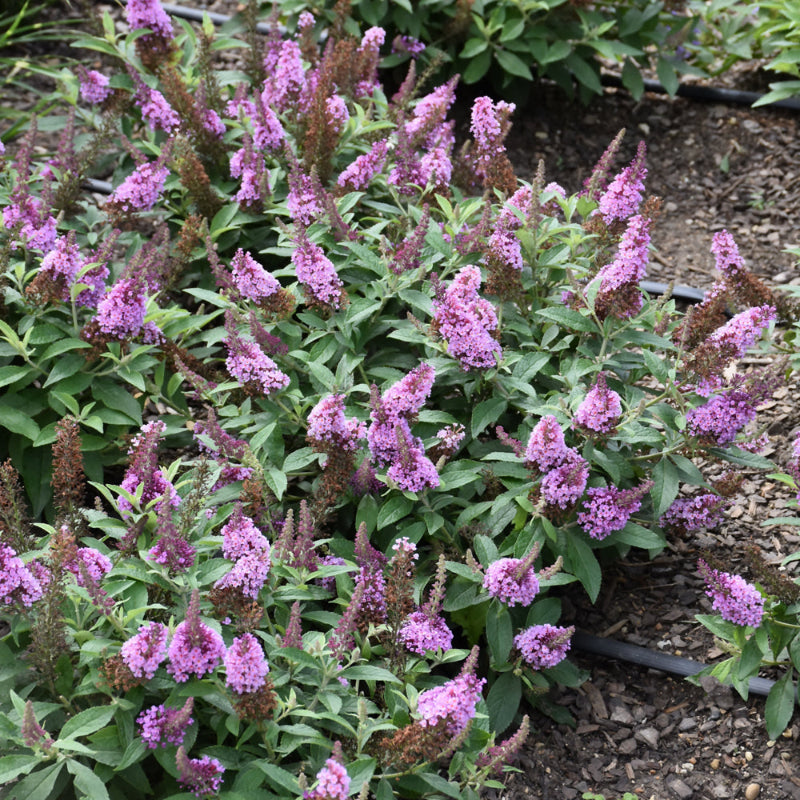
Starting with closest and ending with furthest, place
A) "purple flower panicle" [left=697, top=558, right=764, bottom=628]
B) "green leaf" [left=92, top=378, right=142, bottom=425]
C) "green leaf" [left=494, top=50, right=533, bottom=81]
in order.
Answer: "purple flower panicle" [left=697, top=558, right=764, bottom=628]
"green leaf" [left=92, top=378, right=142, bottom=425]
"green leaf" [left=494, top=50, right=533, bottom=81]

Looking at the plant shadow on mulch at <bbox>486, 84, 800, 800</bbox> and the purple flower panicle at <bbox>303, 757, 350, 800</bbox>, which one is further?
the plant shadow on mulch at <bbox>486, 84, 800, 800</bbox>

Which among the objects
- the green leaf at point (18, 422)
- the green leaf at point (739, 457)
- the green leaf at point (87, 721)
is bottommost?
the green leaf at point (87, 721)

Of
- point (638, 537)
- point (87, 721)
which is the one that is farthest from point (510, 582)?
point (87, 721)

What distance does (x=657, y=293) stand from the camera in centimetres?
488

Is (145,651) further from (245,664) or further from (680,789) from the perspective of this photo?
(680,789)

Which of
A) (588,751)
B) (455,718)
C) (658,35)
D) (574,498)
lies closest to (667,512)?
(574,498)

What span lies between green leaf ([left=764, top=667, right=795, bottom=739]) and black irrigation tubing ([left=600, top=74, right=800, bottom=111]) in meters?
3.77

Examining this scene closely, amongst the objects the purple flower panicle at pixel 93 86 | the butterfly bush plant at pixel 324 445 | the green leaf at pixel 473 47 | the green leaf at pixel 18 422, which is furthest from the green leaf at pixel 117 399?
the green leaf at pixel 473 47

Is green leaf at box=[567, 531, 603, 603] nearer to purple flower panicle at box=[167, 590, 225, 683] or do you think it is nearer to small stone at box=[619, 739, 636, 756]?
small stone at box=[619, 739, 636, 756]

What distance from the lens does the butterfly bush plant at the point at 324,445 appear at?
100 inches

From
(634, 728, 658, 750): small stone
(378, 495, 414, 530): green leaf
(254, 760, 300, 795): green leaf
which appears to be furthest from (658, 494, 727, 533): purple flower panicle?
(254, 760, 300, 795): green leaf

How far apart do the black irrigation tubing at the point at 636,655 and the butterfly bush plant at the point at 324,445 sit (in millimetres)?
258

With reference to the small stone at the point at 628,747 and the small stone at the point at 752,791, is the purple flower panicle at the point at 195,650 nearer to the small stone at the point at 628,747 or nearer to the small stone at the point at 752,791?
the small stone at the point at 628,747

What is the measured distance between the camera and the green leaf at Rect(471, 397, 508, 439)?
3275mm
